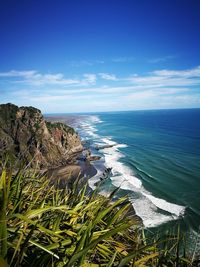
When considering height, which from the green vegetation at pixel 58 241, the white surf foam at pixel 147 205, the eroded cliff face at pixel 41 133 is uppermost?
the green vegetation at pixel 58 241

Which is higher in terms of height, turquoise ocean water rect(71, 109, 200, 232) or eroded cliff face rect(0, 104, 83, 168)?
eroded cliff face rect(0, 104, 83, 168)

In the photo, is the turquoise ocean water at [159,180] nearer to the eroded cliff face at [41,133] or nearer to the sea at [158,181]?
the sea at [158,181]

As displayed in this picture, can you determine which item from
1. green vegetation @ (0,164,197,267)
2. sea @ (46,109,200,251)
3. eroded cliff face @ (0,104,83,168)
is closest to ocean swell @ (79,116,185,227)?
sea @ (46,109,200,251)

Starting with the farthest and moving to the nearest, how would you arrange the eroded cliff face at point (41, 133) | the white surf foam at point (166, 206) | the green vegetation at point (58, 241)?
the eroded cliff face at point (41, 133)
the white surf foam at point (166, 206)
the green vegetation at point (58, 241)

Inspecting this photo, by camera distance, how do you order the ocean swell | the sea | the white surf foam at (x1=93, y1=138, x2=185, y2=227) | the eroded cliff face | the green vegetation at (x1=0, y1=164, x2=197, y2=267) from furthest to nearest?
the eroded cliff face
the sea
the ocean swell
the white surf foam at (x1=93, y1=138, x2=185, y2=227)
the green vegetation at (x1=0, y1=164, x2=197, y2=267)

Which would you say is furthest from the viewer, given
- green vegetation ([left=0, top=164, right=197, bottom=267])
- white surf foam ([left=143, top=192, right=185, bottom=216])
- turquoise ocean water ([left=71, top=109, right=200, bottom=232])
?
white surf foam ([left=143, top=192, right=185, bottom=216])

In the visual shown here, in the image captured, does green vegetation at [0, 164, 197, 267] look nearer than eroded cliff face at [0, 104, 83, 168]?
Yes

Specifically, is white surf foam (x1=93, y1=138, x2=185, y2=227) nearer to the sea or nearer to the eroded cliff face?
the sea

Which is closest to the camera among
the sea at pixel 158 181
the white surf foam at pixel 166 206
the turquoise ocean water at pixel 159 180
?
the sea at pixel 158 181

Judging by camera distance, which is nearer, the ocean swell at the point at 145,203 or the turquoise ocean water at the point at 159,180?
the ocean swell at the point at 145,203

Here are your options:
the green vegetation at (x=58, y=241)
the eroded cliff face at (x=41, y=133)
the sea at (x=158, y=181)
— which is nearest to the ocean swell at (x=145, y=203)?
the sea at (x=158, y=181)

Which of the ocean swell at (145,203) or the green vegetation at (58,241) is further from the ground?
the green vegetation at (58,241)

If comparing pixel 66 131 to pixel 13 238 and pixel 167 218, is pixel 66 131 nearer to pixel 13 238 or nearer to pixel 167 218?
pixel 167 218
